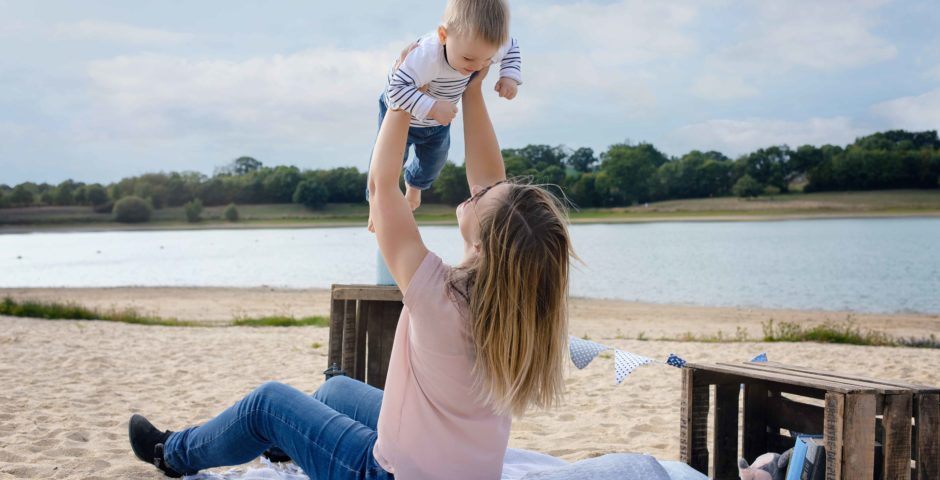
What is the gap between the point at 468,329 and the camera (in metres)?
2.31

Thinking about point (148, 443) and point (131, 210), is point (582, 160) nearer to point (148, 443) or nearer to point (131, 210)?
point (131, 210)

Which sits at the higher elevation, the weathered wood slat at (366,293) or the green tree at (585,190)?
the green tree at (585,190)

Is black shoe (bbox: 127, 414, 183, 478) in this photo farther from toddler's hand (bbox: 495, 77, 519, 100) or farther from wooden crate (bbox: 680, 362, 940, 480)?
wooden crate (bbox: 680, 362, 940, 480)

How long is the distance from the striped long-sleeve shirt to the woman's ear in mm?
16

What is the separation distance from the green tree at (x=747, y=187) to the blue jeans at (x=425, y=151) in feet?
221

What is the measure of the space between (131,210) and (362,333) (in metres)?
74.8

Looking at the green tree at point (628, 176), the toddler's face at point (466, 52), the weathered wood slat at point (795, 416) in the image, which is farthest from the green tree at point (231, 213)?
the toddler's face at point (466, 52)

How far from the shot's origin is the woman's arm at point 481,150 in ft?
10.1

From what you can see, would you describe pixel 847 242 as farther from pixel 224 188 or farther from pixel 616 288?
pixel 224 188

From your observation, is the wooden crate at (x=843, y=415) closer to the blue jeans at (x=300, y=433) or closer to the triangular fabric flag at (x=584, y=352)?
the triangular fabric flag at (x=584, y=352)

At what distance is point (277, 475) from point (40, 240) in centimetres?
9816

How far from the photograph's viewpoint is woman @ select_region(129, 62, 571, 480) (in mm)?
2271

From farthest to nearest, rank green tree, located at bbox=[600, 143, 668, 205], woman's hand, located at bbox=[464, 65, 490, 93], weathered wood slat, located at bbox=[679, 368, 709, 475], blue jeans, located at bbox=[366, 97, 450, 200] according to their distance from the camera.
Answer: green tree, located at bbox=[600, 143, 668, 205] → blue jeans, located at bbox=[366, 97, 450, 200] → weathered wood slat, located at bbox=[679, 368, 709, 475] → woman's hand, located at bbox=[464, 65, 490, 93]

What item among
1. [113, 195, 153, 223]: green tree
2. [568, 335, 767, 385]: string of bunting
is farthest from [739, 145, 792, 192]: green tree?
[568, 335, 767, 385]: string of bunting
